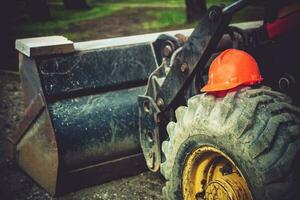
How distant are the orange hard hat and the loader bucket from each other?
113 cm

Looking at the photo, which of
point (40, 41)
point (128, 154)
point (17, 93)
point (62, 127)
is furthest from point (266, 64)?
point (17, 93)

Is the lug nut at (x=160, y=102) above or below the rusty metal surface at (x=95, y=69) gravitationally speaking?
below

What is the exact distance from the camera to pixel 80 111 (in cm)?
281

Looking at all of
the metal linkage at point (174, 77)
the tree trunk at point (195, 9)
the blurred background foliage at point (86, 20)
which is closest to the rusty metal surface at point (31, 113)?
the metal linkage at point (174, 77)

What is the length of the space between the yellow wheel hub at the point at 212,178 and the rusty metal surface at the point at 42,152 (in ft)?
3.53

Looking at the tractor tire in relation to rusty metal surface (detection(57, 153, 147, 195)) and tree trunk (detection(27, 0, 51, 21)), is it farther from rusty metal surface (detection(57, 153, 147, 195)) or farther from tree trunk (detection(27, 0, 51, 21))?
tree trunk (detection(27, 0, 51, 21))

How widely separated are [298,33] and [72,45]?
1651 millimetres

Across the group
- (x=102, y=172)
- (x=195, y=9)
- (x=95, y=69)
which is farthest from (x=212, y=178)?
(x=195, y=9)

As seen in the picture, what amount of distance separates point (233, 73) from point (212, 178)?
2.07 ft

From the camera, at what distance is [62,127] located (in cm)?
272

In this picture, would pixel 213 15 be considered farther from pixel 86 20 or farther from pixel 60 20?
pixel 60 20

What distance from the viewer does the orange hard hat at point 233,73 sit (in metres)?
1.91

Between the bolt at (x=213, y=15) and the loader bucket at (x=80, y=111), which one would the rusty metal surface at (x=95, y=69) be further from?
the bolt at (x=213, y=15)

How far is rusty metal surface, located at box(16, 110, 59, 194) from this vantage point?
271 cm
